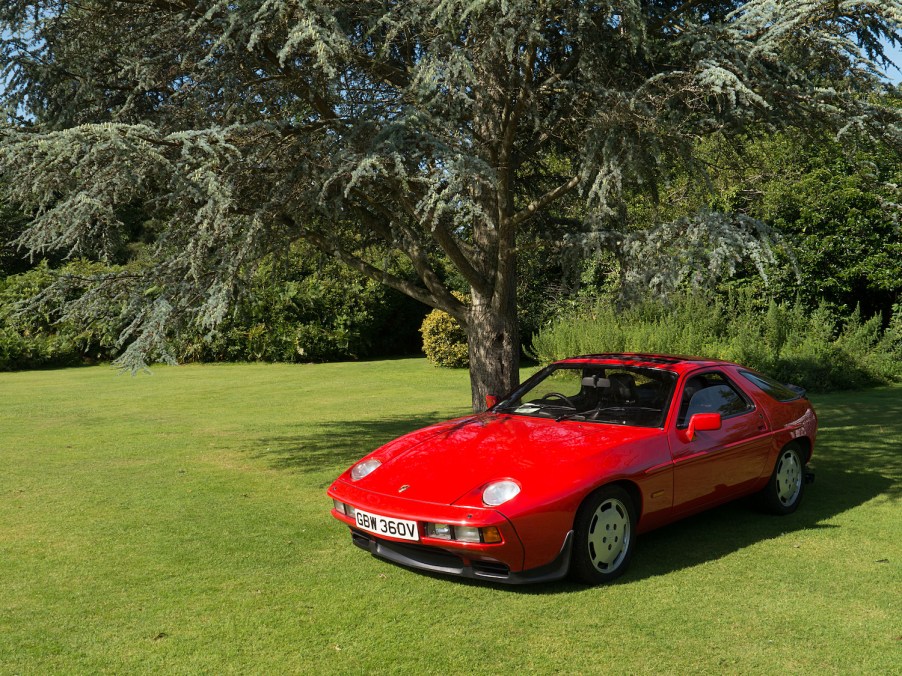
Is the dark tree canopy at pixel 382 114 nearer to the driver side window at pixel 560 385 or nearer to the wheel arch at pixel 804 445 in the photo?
the driver side window at pixel 560 385

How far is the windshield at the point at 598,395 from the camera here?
650 centimetres

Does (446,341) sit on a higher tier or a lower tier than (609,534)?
higher

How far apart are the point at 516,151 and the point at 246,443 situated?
17.0ft

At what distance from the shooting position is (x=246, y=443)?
11.5 m

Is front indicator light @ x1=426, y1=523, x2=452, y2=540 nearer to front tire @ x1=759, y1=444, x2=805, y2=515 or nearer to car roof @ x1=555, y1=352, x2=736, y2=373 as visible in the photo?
car roof @ x1=555, y1=352, x2=736, y2=373

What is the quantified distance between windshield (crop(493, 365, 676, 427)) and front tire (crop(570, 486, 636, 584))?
887 mm

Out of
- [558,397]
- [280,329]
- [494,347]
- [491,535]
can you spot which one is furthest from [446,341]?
[491,535]

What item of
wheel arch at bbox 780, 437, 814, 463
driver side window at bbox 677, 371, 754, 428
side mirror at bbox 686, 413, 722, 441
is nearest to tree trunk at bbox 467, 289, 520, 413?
driver side window at bbox 677, 371, 754, 428

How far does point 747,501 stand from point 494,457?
9.11 feet

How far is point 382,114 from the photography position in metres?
8.49

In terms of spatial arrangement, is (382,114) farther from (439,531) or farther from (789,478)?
(789,478)

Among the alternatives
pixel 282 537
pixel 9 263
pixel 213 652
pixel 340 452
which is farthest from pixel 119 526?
pixel 9 263

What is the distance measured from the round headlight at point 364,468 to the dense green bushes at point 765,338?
31.5ft

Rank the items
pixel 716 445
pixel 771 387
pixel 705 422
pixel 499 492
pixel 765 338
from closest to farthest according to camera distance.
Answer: pixel 499 492 < pixel 705 422 < pixel 716 445 < pixel 771 387 < pixel 765 338
